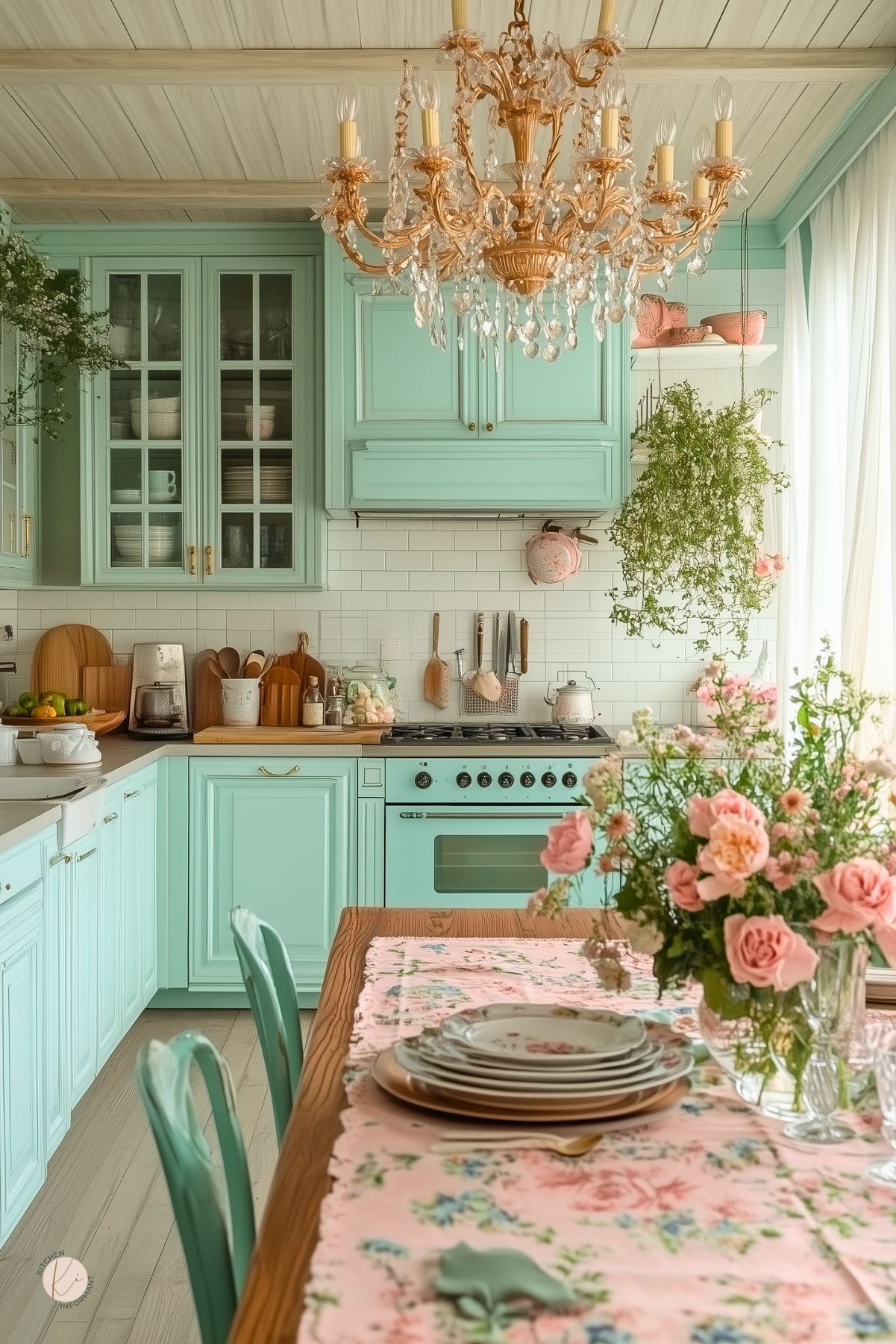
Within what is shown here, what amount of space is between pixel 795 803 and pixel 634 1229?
1.51ft

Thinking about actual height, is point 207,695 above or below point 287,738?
above

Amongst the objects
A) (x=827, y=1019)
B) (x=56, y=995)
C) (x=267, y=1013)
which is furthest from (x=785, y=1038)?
(x=56, y=995)

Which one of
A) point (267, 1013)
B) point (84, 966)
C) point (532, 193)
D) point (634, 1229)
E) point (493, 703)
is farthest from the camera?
point (493, 703)

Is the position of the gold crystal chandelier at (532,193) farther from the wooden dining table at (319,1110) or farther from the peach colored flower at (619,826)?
the wooden dining table at (319,1110)

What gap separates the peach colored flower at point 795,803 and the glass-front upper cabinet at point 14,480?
355cm

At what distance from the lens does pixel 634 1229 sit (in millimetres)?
1154

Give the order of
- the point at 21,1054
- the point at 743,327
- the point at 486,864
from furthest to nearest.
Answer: the point at 743,327, the point at 486,864, the point at 21,1054

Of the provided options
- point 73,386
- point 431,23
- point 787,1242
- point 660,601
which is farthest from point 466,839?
point 787,1242

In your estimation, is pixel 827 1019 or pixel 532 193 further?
pixel 532 193

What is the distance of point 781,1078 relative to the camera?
4.82 feet

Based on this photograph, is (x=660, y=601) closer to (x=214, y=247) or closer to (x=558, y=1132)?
(x=214, y=247)

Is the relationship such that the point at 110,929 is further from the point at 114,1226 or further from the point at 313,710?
the point at 313,710

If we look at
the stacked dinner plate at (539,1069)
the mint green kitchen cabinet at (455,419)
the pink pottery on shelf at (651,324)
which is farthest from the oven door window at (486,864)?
the stacked dinner plate at (539,1069)

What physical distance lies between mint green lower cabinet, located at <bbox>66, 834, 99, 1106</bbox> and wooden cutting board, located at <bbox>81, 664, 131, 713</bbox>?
141 centimetres
